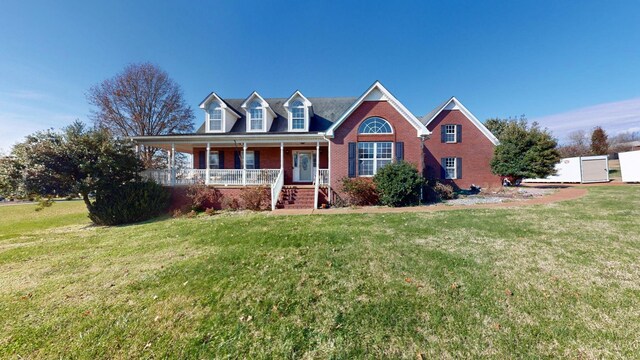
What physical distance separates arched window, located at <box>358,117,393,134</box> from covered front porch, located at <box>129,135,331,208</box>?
102 inches

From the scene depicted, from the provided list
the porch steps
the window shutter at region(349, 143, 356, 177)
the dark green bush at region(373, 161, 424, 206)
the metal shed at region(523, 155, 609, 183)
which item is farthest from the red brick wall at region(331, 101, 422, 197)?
the metal shed at region(523, 155, 609, 183)

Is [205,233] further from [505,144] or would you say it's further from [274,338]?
[505,144]

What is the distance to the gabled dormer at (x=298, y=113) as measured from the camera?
16094mm

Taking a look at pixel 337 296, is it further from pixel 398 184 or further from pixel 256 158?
pixel 256 158

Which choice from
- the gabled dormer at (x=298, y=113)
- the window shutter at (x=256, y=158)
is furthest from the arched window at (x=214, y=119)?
the gabled dormer at (x=298, y=113)

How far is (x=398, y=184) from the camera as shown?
11867 millimetres

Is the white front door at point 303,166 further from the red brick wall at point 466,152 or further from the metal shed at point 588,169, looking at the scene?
the metal shed at point 588,169

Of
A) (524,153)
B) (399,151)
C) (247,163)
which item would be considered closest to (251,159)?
(247,163)

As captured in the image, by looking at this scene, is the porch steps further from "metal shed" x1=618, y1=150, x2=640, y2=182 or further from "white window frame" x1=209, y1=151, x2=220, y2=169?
"metal shed" x1=618, y1=150, x2=640, y2=182

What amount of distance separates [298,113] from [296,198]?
270 inches

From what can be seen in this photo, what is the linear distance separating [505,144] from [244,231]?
70.7 feet

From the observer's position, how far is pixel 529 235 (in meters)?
6.24


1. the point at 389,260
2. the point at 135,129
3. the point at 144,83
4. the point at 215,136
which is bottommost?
the point at 389,260

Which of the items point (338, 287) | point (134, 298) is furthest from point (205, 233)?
point (338, 287)
